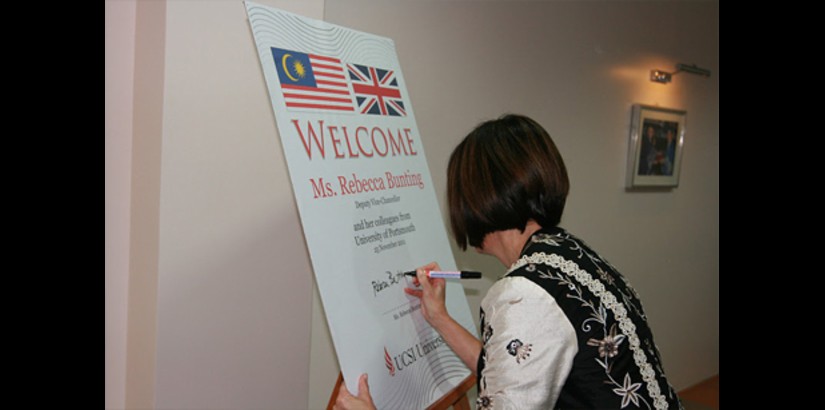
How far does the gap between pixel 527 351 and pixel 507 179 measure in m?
0.40

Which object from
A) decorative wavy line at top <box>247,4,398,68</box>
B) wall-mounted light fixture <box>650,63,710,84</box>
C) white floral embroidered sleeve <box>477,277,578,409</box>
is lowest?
white floral embroidered sleeve <box>477,277,578,409</box>

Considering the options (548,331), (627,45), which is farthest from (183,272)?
(627,45)

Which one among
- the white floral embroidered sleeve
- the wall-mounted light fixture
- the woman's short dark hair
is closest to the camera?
the white floral embroidered sleeve

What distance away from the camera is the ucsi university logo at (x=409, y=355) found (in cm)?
140

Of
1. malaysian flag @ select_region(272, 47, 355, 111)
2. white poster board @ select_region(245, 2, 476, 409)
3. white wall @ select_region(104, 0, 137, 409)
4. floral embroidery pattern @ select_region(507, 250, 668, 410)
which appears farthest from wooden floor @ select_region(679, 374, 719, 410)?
white wall @ select_region(104, 0, 137, 409)

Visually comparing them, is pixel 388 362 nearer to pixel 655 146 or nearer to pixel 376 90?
pixel 376 90

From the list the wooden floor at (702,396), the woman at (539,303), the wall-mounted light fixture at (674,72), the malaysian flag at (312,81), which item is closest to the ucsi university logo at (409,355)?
the woman at (539,303)

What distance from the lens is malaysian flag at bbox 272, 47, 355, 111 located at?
4.28ft

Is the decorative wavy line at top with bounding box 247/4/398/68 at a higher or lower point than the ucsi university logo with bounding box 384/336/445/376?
higher

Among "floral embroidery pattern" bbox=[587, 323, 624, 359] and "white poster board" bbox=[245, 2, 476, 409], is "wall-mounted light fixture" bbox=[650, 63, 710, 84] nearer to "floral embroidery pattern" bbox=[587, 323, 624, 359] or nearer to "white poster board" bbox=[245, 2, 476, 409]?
"white poster board" bbox=[245, 2, 476, 409]

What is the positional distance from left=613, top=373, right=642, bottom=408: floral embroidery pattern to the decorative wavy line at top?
100 centimetres

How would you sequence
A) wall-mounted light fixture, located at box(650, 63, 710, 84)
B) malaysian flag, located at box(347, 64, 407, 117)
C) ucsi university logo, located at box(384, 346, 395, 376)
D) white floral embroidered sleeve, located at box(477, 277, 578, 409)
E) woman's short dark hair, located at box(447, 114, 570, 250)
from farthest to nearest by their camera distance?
wall-mounted light fixture, located at box(650, 63, 710, 84)
malaysian flag, located at box(347, 64, 407, 117)
ucsi university logo, located at box(384, 346, 395, 376)
woman's short dark hair, located at box(447, 114, 570, 250)
white floral embroidered sleeve, located at box(477, 277, 578, 409)

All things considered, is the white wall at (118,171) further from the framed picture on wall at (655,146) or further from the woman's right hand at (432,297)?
the framed picture on wall at (655,146)

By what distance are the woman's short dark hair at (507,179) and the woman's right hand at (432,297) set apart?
0.74 feet
